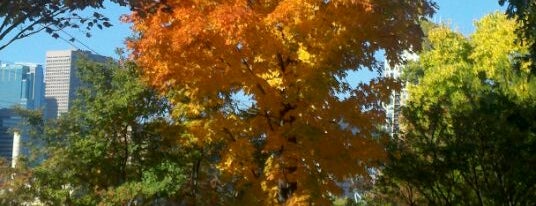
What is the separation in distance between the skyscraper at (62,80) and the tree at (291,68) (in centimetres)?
334

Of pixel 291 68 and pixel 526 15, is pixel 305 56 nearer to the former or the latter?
pixel 291 68

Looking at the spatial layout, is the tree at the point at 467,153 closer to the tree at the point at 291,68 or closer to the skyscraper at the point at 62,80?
the tree at the point at 291,68

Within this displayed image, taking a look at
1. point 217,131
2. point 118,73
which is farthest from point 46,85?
point 217,131

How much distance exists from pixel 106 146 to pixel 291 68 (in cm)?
638

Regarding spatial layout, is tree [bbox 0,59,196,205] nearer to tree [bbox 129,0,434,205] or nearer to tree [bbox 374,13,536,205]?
tree [bbox 129,0,434,205]

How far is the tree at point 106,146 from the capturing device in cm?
1817

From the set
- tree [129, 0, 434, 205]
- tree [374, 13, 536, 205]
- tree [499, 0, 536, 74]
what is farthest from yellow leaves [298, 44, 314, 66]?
tree [374, 13, 536, 205]

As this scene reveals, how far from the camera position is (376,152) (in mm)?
14547

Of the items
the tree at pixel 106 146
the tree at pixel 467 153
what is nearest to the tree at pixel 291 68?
the tree at pixel 106 146

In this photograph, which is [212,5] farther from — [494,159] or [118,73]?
[494,159]

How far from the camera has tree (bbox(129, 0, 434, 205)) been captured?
13969 mm

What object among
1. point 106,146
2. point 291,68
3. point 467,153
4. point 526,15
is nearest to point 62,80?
point 106,146

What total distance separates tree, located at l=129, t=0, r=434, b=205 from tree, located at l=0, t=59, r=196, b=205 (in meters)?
3.10

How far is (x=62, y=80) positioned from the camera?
37562 mm
